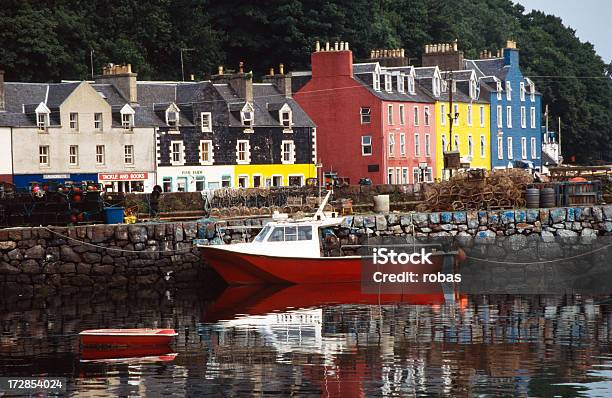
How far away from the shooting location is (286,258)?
155 ft

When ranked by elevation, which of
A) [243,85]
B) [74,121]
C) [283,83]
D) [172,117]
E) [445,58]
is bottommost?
[74,121]

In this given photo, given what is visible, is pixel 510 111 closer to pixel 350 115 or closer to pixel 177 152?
pixel 350 115

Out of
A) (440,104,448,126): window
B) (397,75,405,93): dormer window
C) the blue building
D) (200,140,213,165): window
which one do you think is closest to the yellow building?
(200,140,213,165): window

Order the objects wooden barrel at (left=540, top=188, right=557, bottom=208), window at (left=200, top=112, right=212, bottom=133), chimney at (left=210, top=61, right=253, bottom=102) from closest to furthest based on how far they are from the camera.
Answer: wooden barrel at (left=540, top=188, right=557, bottom=208)
window at (left=200, top=112, right=212, bottom=133)
chimney at (left=210, top=61, right=253, bottom=102)

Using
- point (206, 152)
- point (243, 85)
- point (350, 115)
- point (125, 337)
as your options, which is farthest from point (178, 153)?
point (125, 337)

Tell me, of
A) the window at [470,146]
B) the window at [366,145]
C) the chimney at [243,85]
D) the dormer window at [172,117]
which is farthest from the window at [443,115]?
the dormer window at [172,117]

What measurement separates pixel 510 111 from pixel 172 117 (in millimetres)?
33846

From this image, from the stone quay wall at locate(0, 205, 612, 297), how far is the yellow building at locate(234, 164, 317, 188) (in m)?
22.8

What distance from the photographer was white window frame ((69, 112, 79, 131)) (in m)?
68.6

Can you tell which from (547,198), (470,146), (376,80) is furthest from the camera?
(470,146)

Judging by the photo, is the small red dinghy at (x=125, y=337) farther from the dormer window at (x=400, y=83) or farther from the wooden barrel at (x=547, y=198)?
the dormer window at (x=400, y=83)

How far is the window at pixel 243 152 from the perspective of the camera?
2960 inches

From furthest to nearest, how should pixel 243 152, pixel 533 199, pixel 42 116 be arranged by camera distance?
pixel 243 152 < pixel 42 116 < pixel 533 199

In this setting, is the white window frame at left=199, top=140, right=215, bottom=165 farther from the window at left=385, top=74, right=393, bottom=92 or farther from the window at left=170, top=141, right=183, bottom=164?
the window at left=385, top=74, right=393, bottom=92
